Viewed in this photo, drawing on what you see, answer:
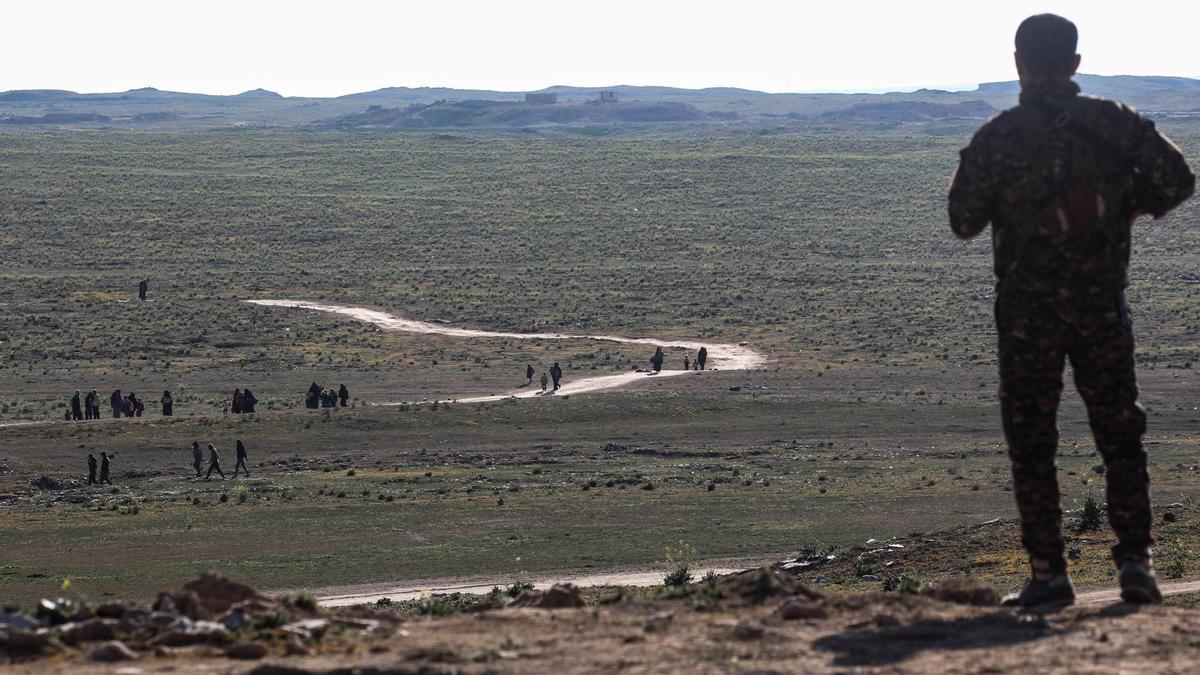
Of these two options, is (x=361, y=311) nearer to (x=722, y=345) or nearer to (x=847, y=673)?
(x=722, y=345)

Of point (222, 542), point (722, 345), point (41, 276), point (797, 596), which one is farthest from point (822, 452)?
point (41, 276)

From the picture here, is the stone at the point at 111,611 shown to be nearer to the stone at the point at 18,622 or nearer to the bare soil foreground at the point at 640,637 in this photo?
the bare soil foreground at the point at 640,637

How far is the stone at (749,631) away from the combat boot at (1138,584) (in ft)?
5.61

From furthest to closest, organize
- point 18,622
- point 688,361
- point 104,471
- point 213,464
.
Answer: point 688,361
point 213,464
point 104,471
point 18,622

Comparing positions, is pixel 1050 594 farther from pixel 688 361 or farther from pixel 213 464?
pixel 688 361

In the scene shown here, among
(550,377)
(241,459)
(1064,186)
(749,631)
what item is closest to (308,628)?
(749,631)

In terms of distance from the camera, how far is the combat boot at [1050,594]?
738cm

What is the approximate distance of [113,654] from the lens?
6.46 meters

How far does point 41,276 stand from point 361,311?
19647mm

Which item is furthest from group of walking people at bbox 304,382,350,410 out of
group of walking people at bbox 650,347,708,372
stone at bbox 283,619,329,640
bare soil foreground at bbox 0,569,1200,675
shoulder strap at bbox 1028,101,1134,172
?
shoulder strap at bbox 1028,101,1134,172

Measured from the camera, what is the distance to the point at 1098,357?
709 cm

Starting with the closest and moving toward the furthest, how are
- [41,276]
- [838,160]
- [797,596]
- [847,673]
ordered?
[847,673] < [797,596] < [41,276] < [838,160]

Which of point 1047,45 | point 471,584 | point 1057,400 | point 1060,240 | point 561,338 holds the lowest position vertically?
point 561,338

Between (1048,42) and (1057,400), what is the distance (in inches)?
57.9
